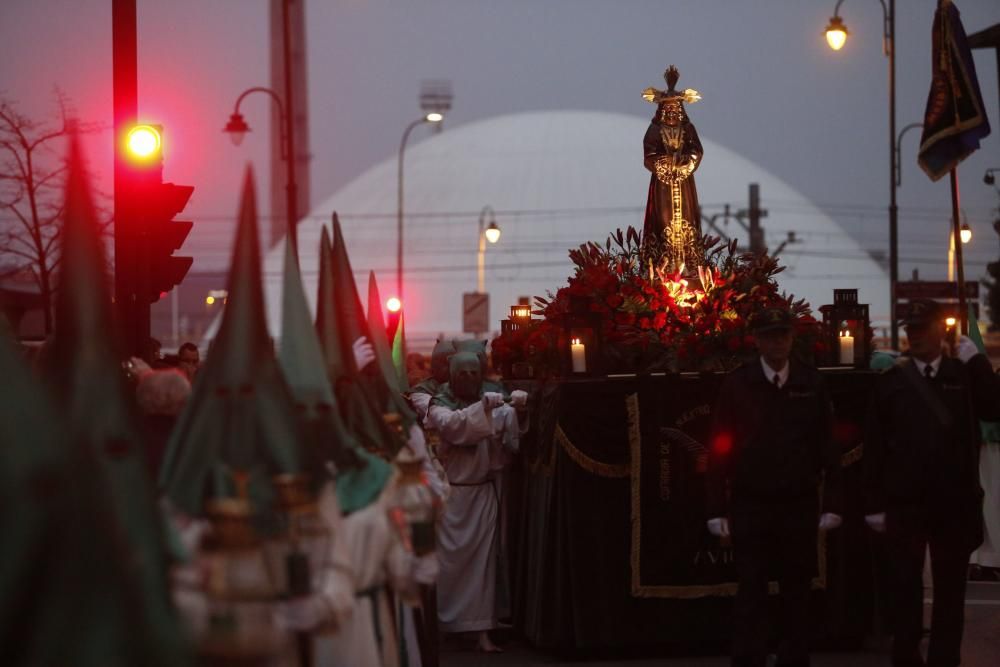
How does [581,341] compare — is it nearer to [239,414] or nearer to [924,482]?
[924,482]

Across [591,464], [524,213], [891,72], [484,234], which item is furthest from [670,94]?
[524,213]

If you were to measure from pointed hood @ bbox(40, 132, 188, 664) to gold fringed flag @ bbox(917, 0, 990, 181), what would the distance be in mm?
10737

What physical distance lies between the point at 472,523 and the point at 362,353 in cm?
448

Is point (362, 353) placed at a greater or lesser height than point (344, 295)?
lesser

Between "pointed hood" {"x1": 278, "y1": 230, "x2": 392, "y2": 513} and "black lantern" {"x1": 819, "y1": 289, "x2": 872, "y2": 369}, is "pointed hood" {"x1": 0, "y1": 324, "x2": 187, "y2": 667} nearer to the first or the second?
"pointed hood" {"x1": 278, "y1": 230, "x2": 392, "y2": 513}

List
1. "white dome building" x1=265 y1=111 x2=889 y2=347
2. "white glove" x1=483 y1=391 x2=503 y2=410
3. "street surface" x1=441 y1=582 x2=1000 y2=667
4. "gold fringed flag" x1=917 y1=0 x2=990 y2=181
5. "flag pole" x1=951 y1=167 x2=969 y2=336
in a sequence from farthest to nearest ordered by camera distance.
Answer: "white dome building" x1=265 y1=111 x2=889 y2=347, "flag pole" x1=951 y1=167 x2=969 y2=336, "gold fringed flag" x1=917 y1=0 x2=990 y2=181, "white glove" x1=483 y1=391 x2=503 y2=410, "street surface" x1=441 y1=582 x2=1000 y2=667

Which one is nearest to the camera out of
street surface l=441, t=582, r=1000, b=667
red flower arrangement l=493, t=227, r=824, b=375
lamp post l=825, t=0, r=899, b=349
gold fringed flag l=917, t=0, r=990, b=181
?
street surface l=441, t=582, r=1000, b=667

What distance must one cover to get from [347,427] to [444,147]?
95890mm

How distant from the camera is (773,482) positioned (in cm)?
930

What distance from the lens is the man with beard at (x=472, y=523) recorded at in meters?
12.3

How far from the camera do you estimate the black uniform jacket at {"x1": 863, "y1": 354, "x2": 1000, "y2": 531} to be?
9375mm

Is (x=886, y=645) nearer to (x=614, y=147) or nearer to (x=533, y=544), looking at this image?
(x=533, y=544)

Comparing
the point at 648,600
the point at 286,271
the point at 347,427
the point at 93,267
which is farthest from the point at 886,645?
the point at 93,267

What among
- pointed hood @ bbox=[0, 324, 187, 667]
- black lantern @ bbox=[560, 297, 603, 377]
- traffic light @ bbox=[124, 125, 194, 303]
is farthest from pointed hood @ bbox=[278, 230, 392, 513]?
traffic light @ bbox=[124, 125, 194, 303]
